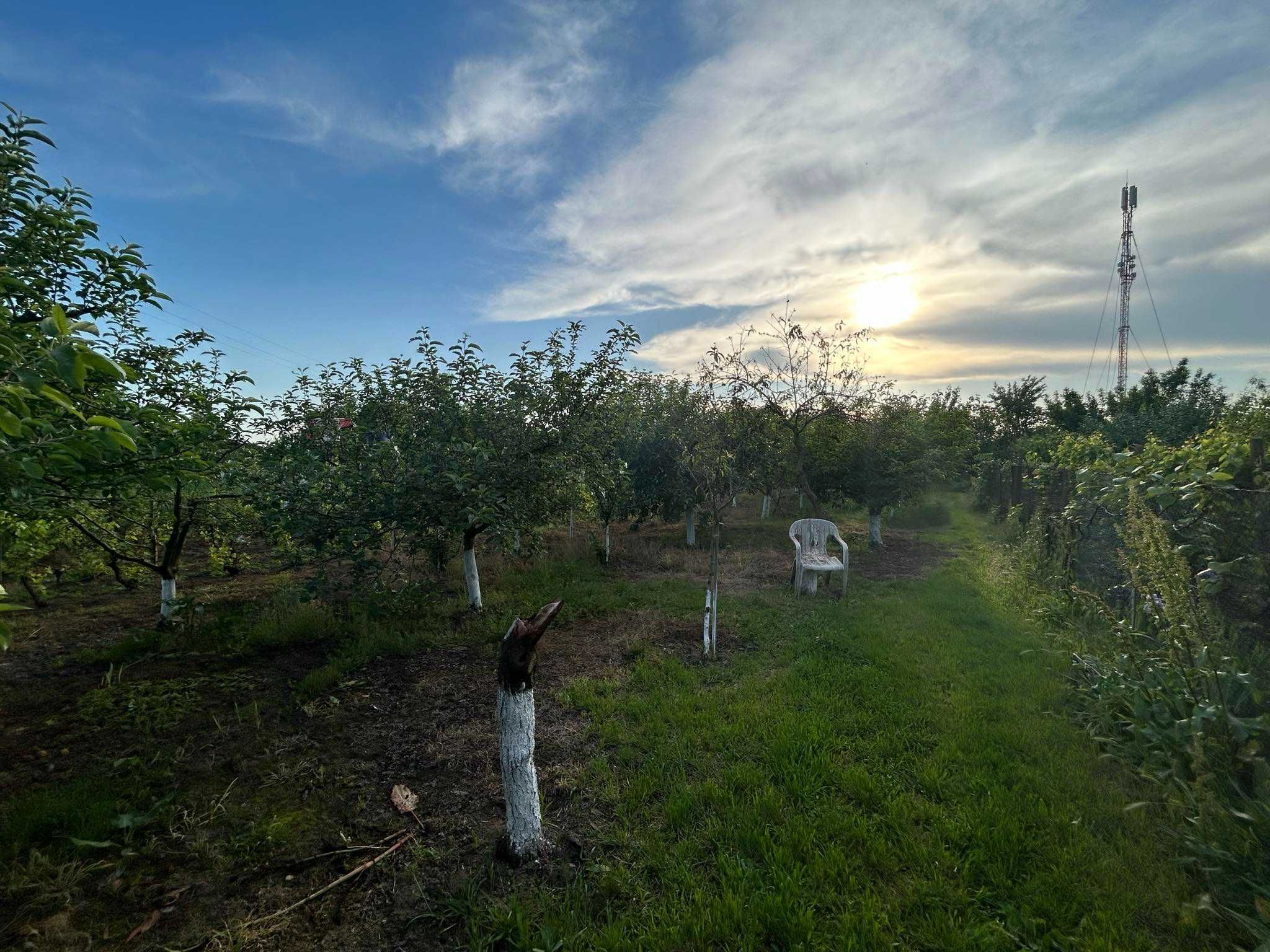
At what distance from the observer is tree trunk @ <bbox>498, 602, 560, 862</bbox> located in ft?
9.13

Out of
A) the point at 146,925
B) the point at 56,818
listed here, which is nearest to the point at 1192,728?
the point at 146,925

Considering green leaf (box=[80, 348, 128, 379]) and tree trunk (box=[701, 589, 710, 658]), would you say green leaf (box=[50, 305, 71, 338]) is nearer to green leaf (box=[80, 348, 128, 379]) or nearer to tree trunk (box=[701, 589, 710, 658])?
green leaf (box=[80, 348, 128, 379])

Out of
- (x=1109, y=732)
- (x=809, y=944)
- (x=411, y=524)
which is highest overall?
(x=411, y=524)

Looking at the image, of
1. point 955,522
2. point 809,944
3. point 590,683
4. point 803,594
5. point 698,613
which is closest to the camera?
point 809,944

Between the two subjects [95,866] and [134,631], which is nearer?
[95,866]

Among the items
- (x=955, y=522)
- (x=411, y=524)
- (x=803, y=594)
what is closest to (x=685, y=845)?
(x=411, y=524)

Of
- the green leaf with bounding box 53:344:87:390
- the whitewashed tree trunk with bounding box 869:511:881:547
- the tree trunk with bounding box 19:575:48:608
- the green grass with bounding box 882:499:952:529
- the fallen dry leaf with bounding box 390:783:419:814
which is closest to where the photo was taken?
the green leaf with bounding box 53:344:87:390

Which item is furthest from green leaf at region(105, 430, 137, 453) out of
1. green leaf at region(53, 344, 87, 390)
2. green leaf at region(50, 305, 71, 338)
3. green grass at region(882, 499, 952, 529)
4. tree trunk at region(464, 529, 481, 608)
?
green grass at region(882, 499, 952, 529)

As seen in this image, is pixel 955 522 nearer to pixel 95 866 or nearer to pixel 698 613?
pixel 698 613

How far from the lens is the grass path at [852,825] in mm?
2416

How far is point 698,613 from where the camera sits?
293 inches

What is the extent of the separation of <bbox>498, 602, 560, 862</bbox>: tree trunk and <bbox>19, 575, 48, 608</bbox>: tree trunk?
8.27 m

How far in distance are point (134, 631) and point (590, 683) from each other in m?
5.50

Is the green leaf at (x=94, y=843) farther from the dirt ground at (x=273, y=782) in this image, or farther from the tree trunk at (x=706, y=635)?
the tree trunk at (x=706, y=635)
